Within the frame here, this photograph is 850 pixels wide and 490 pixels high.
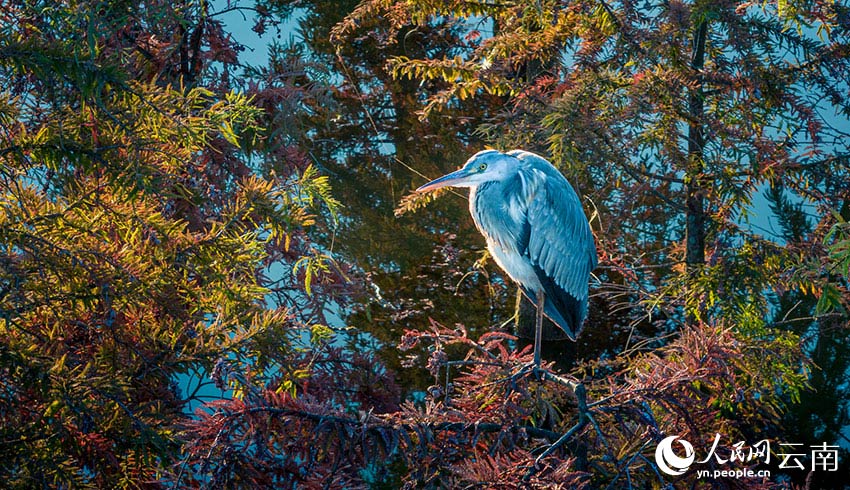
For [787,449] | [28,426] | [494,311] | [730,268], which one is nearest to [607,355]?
[494,311]

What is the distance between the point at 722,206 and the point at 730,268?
57 centimetres

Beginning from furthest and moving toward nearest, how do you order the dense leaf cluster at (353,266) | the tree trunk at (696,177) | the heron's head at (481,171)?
1. the tree trunk at (696,177)
2. the heron's head at (481,171)
3. the dense leaf cluster at (353,266)

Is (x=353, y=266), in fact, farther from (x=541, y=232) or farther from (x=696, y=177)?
(x=541, y=232)

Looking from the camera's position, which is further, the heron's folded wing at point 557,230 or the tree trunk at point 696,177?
the tree trunk at point 696,177

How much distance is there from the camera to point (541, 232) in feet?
8.61

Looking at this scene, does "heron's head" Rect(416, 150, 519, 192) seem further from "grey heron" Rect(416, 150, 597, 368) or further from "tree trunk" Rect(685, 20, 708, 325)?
"tree trunk" Rect(685, 20, 708, 325)

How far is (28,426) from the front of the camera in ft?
8.74

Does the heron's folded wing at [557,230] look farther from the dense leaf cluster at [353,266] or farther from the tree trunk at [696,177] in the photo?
the tree trunk at [696,177]

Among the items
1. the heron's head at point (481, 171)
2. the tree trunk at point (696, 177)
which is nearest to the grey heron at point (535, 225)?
the heron's head at point (481, 171)

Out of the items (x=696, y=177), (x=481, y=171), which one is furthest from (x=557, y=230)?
(x=696, y=177)

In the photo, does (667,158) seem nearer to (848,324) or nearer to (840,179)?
(840,179)

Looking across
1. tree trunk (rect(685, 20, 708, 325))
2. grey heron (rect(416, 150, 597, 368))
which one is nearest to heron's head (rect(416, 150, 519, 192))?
grey heron (rect(416, 150, 597, 368))

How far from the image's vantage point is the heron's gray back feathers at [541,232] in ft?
8.37

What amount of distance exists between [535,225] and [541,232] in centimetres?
4
